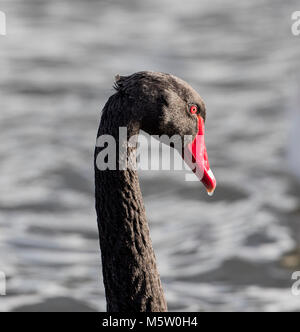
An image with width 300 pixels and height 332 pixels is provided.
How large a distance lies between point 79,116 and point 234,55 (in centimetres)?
235

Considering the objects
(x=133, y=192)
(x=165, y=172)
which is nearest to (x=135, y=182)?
(x=133, y=192)

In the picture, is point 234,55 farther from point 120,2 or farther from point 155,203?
point 155,203

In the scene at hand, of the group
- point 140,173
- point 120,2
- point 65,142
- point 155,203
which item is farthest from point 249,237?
point 120,2

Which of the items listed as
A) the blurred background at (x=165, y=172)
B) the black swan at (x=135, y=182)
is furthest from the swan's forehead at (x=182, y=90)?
the blurred background at (x=165, y=172)

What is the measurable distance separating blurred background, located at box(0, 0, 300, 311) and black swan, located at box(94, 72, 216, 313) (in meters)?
1.71

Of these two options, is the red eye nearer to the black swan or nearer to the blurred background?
the black swan

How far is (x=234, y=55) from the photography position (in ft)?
34.1

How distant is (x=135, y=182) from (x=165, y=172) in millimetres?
3838

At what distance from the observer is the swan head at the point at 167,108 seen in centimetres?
406

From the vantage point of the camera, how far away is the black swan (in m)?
4.08

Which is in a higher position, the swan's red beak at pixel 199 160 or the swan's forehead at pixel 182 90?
the swan's forehead at pixel 182 90

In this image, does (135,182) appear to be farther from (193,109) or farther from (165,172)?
(165,172)

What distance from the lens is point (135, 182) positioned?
4.25m

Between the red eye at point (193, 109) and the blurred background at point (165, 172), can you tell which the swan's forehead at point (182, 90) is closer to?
the red eye at point (193, 109)
